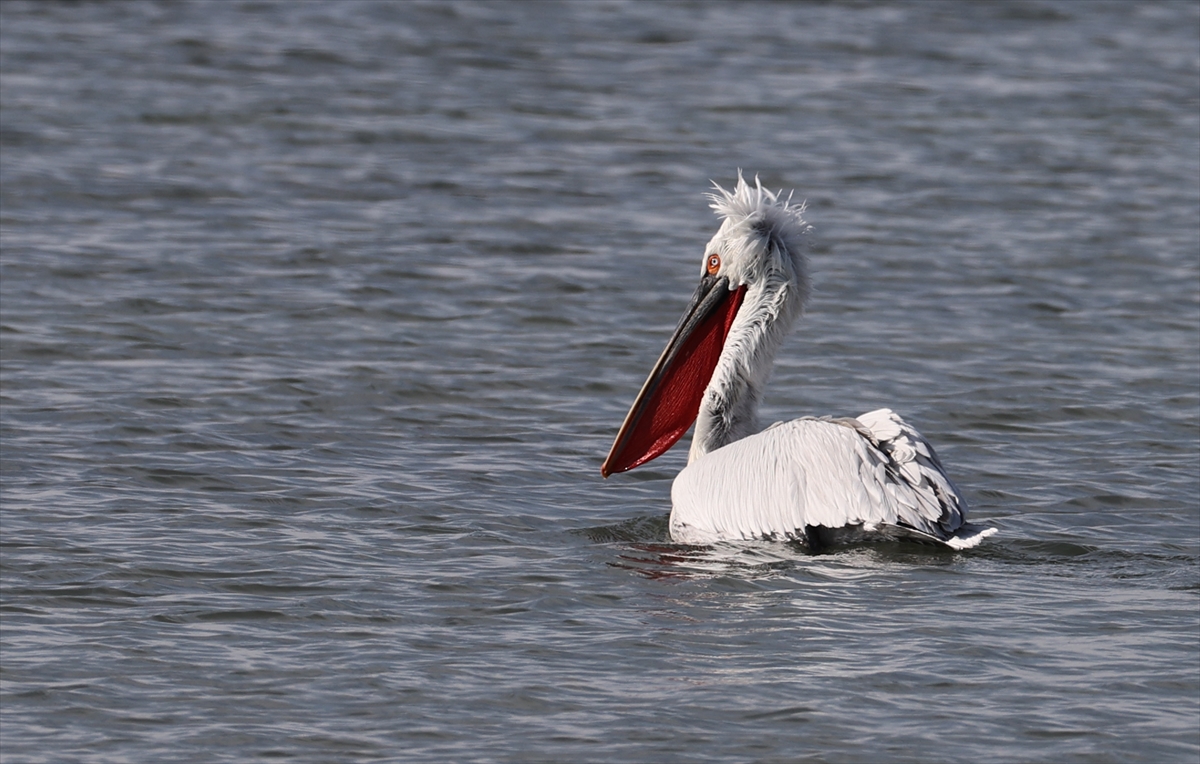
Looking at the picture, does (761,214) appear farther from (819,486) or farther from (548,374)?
(548,374)

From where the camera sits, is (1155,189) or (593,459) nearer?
(593,459)

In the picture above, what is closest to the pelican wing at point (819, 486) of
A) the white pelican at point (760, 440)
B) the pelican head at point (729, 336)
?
the white pelican at point (760, 440)

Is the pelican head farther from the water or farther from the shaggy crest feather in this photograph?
the water

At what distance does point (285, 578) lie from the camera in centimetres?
621

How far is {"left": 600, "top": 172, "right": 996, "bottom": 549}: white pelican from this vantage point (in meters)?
6.35

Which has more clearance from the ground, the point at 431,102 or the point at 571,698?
the point at 431,102

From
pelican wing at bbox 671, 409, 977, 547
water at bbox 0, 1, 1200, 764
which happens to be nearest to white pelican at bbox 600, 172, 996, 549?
pelican wing at bbox 671, 409, 977, 547

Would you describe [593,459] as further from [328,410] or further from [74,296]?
[74,296]

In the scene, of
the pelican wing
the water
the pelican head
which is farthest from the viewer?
the pelican head

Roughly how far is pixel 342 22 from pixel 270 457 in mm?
10209

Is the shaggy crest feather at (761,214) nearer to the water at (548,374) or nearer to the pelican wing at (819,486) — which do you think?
the pelican wing at (819,486)

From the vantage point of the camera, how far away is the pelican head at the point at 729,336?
7.43 m

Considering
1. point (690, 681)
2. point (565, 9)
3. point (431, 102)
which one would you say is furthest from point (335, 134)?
point (690, 681)

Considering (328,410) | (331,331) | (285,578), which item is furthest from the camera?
(331,331)
